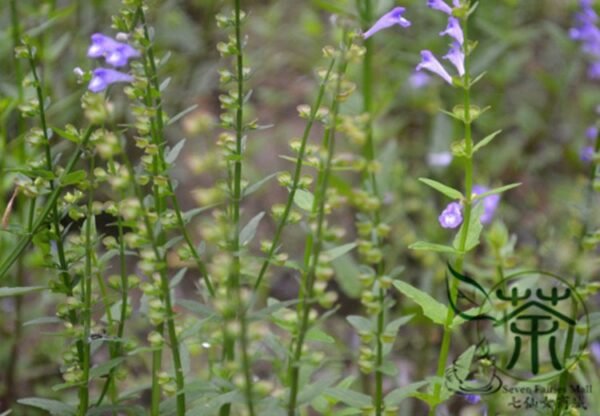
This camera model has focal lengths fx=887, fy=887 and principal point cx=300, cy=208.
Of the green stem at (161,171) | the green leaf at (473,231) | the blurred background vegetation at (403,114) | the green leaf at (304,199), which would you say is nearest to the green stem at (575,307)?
the green leaf at (473,231)

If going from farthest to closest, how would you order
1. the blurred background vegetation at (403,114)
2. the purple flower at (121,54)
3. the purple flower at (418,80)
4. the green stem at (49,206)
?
the purple flower at (418,80) < the blurred background vegetation at (403,114) < the green stem at (49,206) < the purple flower at (121,54)

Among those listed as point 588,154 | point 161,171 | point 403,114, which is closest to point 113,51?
point 161,171

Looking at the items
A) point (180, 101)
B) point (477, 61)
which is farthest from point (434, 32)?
point (180, 101)

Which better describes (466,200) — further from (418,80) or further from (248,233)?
(418,80)

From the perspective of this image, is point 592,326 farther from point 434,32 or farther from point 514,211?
point 434,32

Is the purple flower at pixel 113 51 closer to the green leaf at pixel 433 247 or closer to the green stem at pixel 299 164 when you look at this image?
the green stem at pixel 299 164
